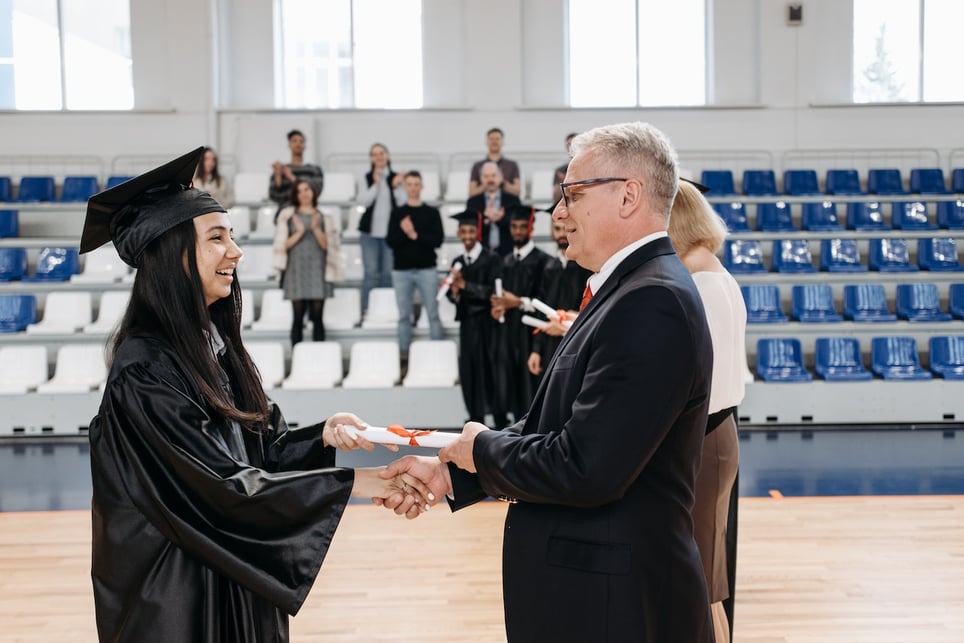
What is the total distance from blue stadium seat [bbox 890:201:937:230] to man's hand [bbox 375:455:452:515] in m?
9.87

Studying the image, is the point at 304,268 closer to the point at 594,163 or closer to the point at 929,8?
the point at 594,163

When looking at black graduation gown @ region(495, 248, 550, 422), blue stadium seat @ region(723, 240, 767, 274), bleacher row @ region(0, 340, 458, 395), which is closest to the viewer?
black graduation gown @ region(495, 248, 550, 422)

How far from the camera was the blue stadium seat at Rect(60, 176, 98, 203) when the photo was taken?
1159 centimetres

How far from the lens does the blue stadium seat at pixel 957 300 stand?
32.9 feet

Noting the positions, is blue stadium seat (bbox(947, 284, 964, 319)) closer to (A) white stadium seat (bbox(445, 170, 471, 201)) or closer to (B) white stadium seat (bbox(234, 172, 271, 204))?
(A) white stadium seat (bbox(445, 170, 471, 201))

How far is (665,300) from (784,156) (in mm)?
10939

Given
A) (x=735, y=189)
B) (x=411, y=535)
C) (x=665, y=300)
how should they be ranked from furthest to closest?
(x=735, y=189), (x=411, y=535), (x=665, y=300)

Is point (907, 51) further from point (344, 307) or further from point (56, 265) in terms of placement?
point (56, 265)

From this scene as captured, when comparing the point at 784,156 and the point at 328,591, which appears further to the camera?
the point at 784,156

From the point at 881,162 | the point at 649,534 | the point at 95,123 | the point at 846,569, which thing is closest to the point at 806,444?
the point at 846,569

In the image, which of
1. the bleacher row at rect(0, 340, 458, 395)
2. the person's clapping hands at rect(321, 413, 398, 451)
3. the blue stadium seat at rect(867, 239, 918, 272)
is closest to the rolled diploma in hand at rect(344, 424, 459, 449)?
the person's clapping hands at rect(321, 413, 398, 451)

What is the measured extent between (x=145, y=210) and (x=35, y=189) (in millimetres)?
10422

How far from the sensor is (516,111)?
12.2m

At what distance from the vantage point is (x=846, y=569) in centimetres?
482
